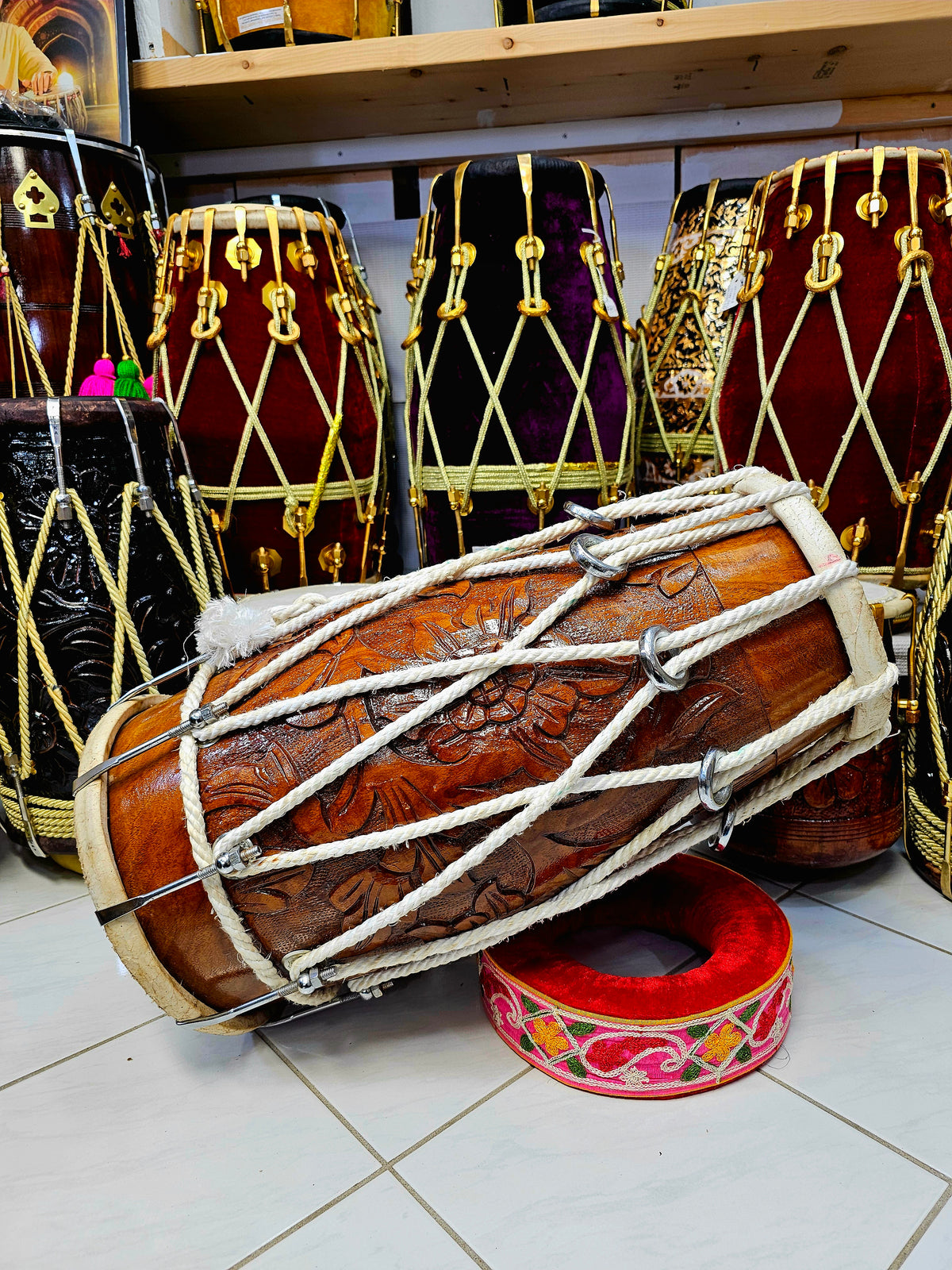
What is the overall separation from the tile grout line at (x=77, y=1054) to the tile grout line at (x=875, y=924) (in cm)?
78

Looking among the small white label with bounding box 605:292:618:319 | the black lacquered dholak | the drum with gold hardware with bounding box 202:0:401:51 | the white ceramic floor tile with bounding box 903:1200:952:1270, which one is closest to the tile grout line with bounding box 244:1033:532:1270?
the white ceramic floor tile with bounding box 903:1200:952:1270

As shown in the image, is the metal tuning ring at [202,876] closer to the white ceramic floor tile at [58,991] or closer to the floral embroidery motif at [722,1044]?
the white ceramic floor tile at [58,991]

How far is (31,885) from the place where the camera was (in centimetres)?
114

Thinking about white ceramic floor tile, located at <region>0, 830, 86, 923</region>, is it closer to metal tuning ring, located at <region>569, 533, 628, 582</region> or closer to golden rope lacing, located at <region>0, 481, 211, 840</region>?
golden rope lacing, located at <region>0, 481, 211, 840</region>

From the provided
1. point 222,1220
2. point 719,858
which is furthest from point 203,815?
point 719,858

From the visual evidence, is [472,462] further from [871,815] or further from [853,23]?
[853,23]

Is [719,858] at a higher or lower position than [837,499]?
lower

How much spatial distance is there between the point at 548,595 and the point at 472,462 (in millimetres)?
659

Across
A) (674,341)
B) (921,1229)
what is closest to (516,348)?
(674,341)

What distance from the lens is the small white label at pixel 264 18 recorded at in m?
1.44

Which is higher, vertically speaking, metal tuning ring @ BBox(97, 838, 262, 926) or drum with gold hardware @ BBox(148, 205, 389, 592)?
drum with gold hardware @ BBox(148, 205, 389, 592)

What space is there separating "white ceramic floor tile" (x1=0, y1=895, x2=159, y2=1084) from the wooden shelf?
147 cm

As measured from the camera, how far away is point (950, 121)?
1.60 meters

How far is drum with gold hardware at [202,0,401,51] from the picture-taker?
1444 mm
